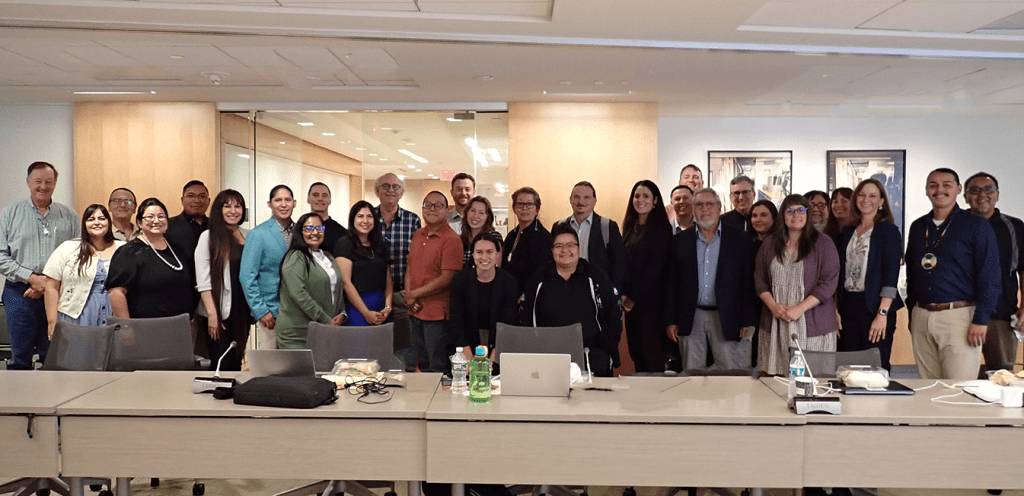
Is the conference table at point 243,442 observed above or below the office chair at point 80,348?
below

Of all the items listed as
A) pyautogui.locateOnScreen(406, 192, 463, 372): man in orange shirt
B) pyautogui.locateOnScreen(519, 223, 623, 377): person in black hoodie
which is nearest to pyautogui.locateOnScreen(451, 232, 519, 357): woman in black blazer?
pyautogui.locateOnScreen(519, 223, 623, 377): person in black hoodie

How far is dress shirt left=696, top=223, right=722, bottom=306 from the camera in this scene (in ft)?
16.9

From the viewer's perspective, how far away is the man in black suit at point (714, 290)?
16.6 feet

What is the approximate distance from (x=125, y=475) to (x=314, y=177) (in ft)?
16.1

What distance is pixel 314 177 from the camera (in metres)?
7.63

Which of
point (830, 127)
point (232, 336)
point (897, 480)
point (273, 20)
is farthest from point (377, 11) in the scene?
point (830, 127)

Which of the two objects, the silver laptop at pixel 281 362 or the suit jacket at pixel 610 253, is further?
the suit jacket at pixel 610 253

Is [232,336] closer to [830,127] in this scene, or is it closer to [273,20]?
[273,20]

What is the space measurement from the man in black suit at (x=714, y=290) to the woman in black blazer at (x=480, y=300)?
48.8 inches

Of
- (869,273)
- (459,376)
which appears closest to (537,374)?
(459,376)

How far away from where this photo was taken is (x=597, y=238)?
227 inches

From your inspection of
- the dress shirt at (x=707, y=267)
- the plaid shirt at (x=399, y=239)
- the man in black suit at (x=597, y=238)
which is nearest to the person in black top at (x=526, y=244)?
the man in black suit at (x=597, y=238)

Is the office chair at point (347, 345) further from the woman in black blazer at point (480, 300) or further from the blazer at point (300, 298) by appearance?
the blazer at point (300, 298)

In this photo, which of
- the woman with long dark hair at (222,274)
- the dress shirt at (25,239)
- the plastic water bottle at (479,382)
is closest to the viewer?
the plastic water bottle at (479,382)
